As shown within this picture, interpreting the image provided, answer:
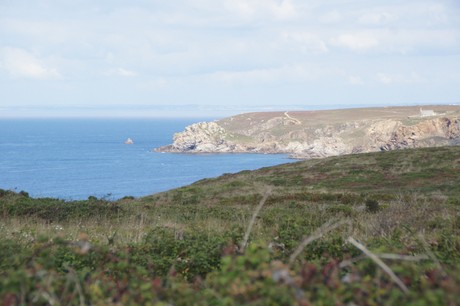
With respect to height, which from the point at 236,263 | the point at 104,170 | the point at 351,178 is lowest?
the point at 104,170

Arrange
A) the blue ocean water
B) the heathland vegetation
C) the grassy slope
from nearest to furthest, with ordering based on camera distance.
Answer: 1. the heathland vegetation
2. the grassy slope
3. the blue ocean water

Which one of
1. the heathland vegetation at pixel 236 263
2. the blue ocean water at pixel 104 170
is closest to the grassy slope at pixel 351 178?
the heathland vegetation at pixel 236 263

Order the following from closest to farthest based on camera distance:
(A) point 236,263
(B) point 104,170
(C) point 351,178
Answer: (A) point 236,263 < (C) point 351,178 < (B) point 104,170

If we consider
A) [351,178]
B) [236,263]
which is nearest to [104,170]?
[351,178]

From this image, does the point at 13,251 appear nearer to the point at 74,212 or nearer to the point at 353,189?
the point at 74,212

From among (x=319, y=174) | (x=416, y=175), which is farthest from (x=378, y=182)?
(x=319, y=174)

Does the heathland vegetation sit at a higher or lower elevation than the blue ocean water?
higher

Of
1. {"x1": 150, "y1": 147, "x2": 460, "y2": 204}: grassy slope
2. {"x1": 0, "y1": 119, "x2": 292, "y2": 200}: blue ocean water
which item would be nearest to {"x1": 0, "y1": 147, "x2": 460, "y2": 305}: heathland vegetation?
{"x1": 150, "y1": 147, "x2": 460, "y2": 204}: grassy slope

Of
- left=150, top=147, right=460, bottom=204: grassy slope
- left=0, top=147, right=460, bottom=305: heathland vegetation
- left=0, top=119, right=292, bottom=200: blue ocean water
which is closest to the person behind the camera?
left=0, top=147, right=460, bottom=305: heathland vegetation

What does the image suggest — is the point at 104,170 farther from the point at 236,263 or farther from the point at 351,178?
the point at 236,263

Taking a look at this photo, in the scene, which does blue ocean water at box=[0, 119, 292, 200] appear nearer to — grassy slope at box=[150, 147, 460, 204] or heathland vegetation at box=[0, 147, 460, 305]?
grassy slope at box=[150, 147, 460, 204]

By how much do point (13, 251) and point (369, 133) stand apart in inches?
7573

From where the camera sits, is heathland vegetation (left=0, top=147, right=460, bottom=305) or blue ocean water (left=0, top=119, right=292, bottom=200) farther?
blue ocean water (left=0, top=119, right=292, bottom=200)

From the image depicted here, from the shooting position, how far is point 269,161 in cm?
17612
